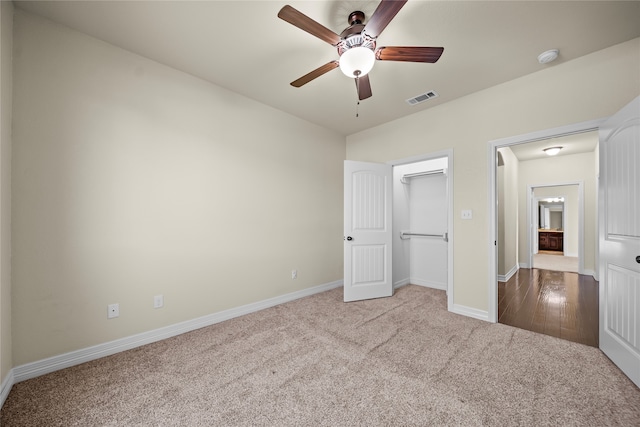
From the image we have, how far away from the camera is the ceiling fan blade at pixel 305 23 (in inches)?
57.6

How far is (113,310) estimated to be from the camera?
2188 millimetres

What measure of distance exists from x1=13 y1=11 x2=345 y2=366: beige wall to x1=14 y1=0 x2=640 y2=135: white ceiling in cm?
29

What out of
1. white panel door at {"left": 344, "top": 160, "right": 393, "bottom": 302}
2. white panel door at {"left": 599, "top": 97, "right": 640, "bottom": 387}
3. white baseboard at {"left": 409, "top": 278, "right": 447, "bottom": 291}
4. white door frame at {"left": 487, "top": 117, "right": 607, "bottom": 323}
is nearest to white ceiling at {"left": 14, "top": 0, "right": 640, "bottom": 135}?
white door frame at {"left": 487, "top": 117, "right": 607, "bottom": 323}

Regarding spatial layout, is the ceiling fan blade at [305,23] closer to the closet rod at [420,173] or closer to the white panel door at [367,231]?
the white panel door at [367,231]

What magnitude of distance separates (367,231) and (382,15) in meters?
2.70

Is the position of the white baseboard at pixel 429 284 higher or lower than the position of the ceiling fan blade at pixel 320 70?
lower

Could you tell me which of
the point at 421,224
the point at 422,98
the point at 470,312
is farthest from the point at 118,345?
the point at 421,224

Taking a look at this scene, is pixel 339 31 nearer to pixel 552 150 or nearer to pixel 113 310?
pixel 113 310

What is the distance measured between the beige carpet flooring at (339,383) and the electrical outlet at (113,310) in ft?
1.12

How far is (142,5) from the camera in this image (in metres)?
1.83

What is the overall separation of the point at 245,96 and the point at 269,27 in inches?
49.3

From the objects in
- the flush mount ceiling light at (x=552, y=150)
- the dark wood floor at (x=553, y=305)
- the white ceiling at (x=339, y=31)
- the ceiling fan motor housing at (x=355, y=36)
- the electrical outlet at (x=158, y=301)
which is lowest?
the dark wood floor at (x=553, y=305)

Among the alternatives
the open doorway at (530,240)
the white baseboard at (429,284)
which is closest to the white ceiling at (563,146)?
the open doorway at (530,240)

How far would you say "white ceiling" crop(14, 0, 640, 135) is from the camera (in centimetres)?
183
